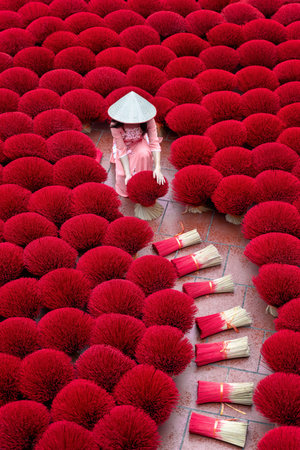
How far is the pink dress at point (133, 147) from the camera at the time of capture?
2.75 metres

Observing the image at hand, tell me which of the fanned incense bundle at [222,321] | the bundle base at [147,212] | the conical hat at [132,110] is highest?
the conical hat at [132,110]

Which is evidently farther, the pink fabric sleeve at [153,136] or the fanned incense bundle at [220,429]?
the pink fabric sleeve at [153,136]

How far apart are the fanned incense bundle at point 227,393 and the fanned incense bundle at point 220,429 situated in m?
0.07

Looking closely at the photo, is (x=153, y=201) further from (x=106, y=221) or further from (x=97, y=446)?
(x=97, y=446)

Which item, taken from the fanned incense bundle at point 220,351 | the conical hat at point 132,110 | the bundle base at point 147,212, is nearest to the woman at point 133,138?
the conical hat at point 132,110

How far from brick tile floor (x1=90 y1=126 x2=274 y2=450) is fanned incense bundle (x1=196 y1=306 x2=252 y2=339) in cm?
2

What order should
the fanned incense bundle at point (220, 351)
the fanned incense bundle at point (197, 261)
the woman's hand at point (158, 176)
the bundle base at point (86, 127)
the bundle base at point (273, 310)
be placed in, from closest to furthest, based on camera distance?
the fanned incense bundle at point (220, 351) → the bundle base at point (273, 310) → the fanned incense bundle at point (197, 261) → the woman's hand at point (158, 176) → the bundle base at point (86, 127)

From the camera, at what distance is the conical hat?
8.79ft

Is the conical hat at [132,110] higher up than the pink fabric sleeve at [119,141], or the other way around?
the conical hat at [132,110]

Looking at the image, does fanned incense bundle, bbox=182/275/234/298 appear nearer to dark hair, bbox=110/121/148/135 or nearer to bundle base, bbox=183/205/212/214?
bundle base, bbox=183/205/212/214

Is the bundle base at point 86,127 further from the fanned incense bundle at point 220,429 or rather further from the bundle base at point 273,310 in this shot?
the fanned incense bundle at point 220,429

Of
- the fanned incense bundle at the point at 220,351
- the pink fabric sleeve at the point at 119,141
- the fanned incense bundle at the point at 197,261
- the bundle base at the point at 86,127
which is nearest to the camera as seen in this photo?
the fanned incense bundle at the point at 220,351

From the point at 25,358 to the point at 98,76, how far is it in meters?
1.52

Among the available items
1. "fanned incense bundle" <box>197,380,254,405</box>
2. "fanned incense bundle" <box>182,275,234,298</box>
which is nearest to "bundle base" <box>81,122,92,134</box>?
"fanned incense bundle" <box>182,275,234,298</box>
